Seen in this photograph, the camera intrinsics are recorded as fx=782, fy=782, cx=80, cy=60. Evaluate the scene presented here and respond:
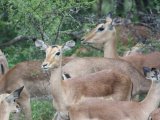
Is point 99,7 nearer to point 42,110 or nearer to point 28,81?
point 28,81

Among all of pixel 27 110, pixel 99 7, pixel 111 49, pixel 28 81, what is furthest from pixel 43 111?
pixel 99 7

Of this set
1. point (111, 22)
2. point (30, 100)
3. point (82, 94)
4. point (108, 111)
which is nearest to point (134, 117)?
point (108, 111)

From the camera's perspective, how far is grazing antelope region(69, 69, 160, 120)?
9711 mm

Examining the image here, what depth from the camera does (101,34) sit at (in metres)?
13.6

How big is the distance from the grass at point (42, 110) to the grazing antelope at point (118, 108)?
1.61 metres

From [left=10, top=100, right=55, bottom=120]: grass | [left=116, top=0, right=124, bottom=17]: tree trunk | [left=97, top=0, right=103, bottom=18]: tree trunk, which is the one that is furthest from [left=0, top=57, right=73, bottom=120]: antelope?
[left=116, top=0, right=124, bottom=17]: tree trunk

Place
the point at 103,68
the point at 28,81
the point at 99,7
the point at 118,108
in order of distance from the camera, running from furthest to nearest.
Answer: the point at 99,7, the point at 103,68, the point at 28,81, the point at 118,108

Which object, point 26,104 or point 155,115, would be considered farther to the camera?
point 26,104

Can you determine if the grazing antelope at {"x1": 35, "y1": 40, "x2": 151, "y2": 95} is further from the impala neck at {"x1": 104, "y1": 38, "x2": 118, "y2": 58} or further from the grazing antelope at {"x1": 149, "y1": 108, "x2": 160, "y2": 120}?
the grazing antelope at {"x1": 149, "y1": 108, "x2": 160, "y2": 120}

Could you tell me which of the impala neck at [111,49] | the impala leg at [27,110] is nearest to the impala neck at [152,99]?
the impala leg at [27,110]

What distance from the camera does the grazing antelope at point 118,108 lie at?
9711 mm

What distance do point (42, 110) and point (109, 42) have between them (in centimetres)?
240

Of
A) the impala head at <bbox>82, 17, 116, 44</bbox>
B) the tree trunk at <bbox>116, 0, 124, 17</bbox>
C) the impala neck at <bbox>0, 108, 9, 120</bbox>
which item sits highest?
the impala neck at <bbox>0, 108, 9, 120</bbox>

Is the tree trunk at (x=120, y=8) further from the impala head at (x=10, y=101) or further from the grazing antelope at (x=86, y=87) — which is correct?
the impala head at (x=10, y=101)
